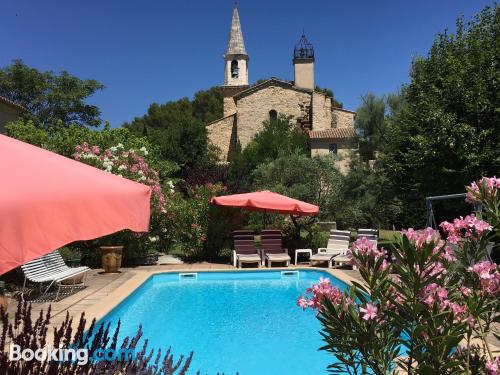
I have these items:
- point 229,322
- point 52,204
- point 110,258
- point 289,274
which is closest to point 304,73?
point 289,274

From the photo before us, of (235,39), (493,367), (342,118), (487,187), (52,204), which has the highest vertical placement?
(235,39)

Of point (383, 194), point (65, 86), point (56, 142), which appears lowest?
point (383, 194)

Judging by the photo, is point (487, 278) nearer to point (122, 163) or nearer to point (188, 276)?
point (188, 276)

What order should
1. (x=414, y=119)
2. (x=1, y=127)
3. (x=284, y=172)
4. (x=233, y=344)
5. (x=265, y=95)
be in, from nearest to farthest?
(x=233, y=344) < (x=414, y=119) < (x=284, y=172) < (x=1, y=127) < (x=265, y=95)

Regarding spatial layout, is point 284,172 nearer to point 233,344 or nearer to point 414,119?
point 414,119

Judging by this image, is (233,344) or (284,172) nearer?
(233,344)

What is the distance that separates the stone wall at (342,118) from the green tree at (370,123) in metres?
12.2

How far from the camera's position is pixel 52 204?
201 centimetres

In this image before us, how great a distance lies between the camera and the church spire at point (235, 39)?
4525 cm

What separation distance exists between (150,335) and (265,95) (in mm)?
34721

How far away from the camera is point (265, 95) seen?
40.7 metres

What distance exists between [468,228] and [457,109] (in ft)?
36.1

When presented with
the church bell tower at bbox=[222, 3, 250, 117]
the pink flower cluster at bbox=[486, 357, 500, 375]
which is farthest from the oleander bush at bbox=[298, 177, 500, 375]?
the church bell tower at bbox=[222, 3, 250, 117]

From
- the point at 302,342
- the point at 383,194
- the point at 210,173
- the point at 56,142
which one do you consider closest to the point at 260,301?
the point at 302,342
